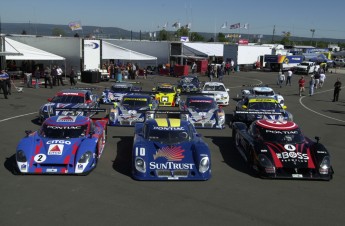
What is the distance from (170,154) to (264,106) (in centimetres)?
867

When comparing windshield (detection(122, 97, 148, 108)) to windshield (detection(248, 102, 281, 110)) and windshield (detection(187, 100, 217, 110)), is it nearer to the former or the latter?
windshield (detection(187, 100, 217, 110))

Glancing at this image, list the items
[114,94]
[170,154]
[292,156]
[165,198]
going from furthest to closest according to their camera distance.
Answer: [114,94], [292,156], [170,154], [165,198]

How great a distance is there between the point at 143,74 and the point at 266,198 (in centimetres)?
3368

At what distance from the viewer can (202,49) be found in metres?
49.6

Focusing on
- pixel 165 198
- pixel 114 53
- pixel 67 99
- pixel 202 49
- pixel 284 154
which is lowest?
pixel 165 198

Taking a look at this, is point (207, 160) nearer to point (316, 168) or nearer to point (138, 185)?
point (138, 185)

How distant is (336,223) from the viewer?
7.63 meters

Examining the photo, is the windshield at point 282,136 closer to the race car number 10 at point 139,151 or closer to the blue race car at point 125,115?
the race car number 10 at point 139,151

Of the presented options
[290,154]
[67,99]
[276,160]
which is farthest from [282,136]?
[67,99]

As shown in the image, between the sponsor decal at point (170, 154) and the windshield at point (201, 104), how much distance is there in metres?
7.01

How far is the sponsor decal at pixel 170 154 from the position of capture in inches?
399

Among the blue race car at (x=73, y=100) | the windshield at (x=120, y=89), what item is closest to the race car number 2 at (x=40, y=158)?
the blue race car at (x=73, y=100)

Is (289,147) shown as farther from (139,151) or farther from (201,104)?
(201,104)

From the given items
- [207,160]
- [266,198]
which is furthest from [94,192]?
[266,198]
